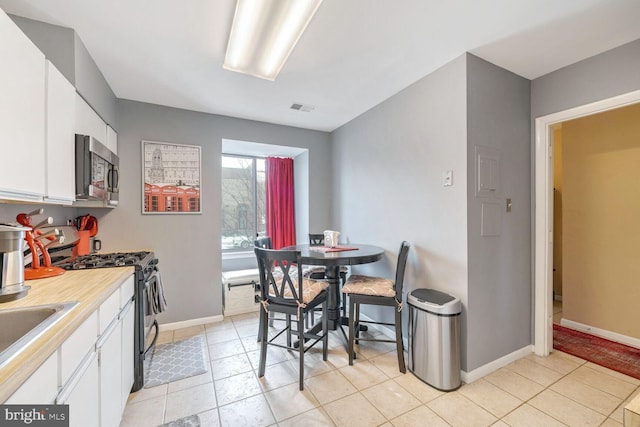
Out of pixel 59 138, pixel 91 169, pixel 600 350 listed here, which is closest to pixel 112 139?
pixel 91 169

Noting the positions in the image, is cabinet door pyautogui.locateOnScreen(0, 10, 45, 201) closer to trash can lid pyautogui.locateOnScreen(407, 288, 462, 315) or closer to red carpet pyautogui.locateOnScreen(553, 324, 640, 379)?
trash can lid pyautogui.locateOnScreen(407, 288, 462, 315)

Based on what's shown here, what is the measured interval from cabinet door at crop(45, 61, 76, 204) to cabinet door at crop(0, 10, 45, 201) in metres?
0.06

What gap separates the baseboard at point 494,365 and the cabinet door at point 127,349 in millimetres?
2427

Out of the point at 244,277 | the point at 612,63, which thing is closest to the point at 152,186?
the point at 244,277

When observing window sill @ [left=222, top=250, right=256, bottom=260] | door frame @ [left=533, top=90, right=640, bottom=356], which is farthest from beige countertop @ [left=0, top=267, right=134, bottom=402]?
door frame @ [left=533, top=90, right=640, bottom=356]

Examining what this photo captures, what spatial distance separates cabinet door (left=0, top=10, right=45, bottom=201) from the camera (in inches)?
47.0

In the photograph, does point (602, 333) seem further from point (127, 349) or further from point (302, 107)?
point (127, 349)

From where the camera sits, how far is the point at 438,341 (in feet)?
6.55

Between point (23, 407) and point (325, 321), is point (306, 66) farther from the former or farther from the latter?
point (23, 407)

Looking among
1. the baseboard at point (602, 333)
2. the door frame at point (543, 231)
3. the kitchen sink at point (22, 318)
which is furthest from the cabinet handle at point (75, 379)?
the baseboard at point (602, 333)

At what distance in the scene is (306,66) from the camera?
226 centimetres

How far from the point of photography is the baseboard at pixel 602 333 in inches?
101

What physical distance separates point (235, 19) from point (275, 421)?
256 centimetres

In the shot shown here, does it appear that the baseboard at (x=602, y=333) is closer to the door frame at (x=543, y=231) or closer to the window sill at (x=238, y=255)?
the door frame at (x=543, y=231)
